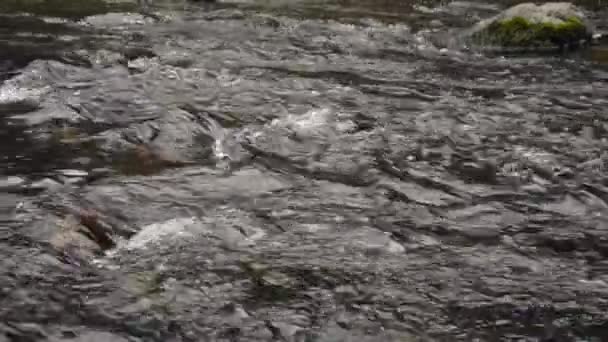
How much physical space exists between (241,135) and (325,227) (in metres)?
2.50

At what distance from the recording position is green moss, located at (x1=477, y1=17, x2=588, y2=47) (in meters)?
12.3

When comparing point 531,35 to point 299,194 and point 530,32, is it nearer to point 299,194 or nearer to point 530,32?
point 530,32

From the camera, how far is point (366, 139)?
7387mm

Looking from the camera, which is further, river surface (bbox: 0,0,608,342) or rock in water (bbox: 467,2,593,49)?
rock in water (bbox: 467,2,593,49)

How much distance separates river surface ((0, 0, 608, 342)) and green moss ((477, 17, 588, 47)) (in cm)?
77

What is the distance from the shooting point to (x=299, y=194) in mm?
6012

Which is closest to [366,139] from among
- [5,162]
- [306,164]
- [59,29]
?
[306,164]

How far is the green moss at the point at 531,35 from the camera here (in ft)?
40.3

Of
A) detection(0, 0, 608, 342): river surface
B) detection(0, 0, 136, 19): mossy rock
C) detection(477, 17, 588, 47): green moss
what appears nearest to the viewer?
detection(0, 0, 608, 342): river surface

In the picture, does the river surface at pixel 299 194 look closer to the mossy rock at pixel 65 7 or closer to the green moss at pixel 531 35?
the green moss at pixel 531 35

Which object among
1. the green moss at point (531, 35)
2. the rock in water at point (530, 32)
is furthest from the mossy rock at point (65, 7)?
the green moss at point (531, 35)

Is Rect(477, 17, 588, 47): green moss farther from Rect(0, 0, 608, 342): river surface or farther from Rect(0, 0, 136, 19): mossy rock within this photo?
Rect(0, 0, 136, 19): mossy rock

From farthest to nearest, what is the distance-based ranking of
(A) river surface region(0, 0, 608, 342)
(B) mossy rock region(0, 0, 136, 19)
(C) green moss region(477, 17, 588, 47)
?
(B) mossy rock region(0, 0, 136, 19) → (C) green moss region(477, 17, 588, 47) → (A) river surface region(0, 0, 608, 342)

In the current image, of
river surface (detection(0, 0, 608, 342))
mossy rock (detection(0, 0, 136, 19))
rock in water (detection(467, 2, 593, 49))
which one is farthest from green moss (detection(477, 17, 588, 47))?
mossy rock (detection(0, 0, 136, 19))
